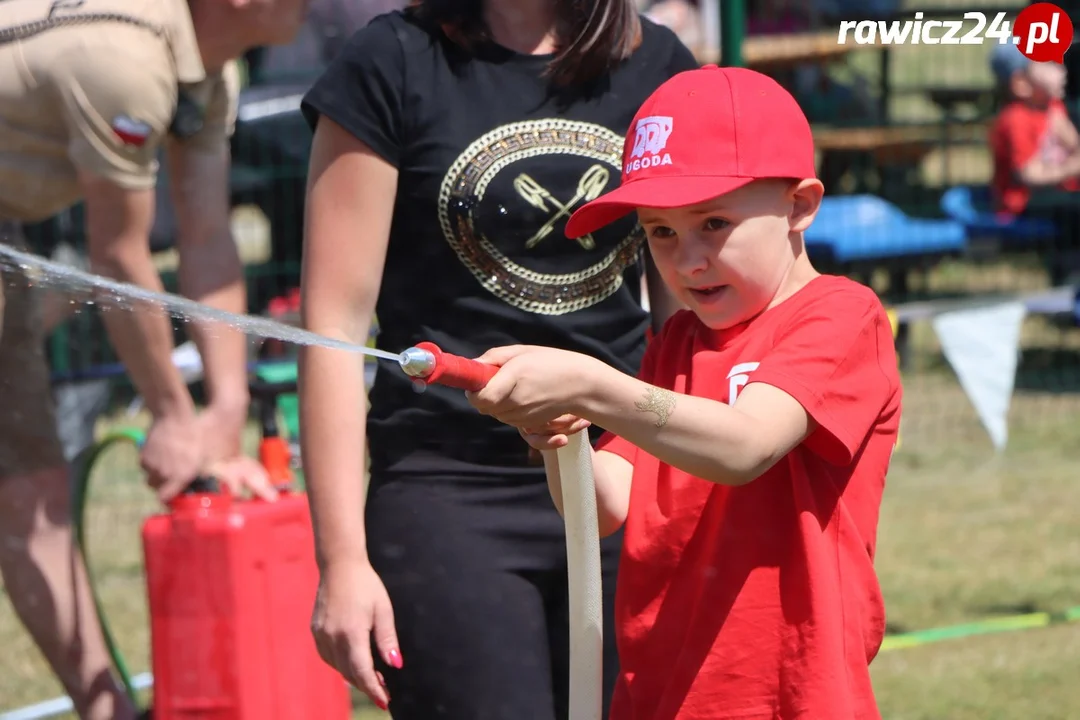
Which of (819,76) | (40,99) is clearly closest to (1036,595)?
(40,99)

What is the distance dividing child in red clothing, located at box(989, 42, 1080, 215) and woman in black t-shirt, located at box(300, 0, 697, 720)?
8157mm

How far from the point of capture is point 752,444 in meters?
2.02

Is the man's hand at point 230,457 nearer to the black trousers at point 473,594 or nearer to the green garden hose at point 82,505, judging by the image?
the green garden hose at point 82,505

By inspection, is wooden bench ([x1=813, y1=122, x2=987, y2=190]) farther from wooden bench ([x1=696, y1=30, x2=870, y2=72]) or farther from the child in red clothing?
the child in red clothing


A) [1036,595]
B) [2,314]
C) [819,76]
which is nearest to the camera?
[2,314]

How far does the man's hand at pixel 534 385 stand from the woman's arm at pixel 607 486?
0.35 metres

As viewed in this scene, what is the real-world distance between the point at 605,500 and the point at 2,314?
2138mm

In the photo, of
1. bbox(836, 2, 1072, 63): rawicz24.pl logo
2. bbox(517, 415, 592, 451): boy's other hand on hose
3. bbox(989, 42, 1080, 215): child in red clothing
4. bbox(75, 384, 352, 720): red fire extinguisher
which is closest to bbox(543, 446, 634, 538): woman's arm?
bbox(517, 415, 592, 451): boy's other hand on hose

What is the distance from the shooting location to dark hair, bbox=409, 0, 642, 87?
263 centimetres

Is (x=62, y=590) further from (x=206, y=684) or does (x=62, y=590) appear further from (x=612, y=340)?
(x=612, y=340)

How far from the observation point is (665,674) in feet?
7.29

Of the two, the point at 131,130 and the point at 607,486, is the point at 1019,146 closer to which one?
the point at 131,130

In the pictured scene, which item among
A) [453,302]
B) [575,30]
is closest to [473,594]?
[453,302]

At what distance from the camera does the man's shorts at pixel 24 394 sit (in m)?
4.09
